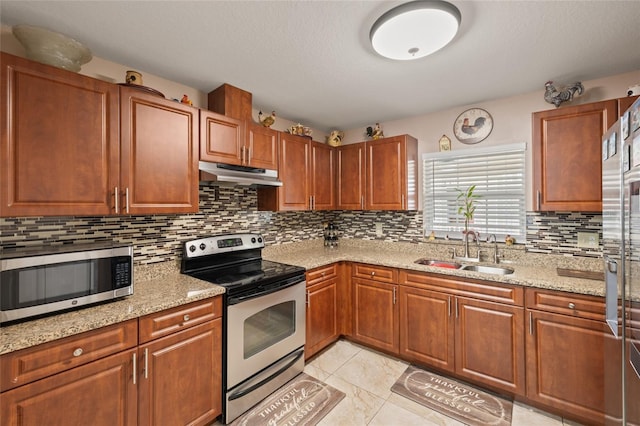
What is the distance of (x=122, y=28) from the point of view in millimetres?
1547

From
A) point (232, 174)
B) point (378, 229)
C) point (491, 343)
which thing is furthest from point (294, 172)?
point (491, 343)

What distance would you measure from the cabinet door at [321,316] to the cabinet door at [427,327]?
65cm

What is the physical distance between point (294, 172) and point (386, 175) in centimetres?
98

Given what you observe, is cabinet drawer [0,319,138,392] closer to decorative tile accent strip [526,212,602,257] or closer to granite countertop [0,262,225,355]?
granite countertop [0,262,225,355]

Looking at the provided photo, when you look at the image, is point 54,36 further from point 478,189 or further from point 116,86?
point 478,189

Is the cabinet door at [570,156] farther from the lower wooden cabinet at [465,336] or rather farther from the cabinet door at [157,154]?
the cabinet door at [157,154]

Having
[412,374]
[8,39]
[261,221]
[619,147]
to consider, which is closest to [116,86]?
[8,39]

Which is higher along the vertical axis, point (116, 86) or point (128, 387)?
point (116, 86)

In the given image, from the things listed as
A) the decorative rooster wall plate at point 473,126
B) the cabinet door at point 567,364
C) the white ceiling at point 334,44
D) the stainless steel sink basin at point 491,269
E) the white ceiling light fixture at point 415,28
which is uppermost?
the white ceiling at point 334,44

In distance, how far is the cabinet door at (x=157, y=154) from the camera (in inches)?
65.4

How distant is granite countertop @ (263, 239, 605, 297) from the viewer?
1.86 metres

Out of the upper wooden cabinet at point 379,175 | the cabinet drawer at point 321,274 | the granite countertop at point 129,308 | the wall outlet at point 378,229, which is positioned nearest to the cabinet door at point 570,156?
the upper wooden cabinet at point 379,175

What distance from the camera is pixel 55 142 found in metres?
1.41

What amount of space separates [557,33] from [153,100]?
243 centimetres
